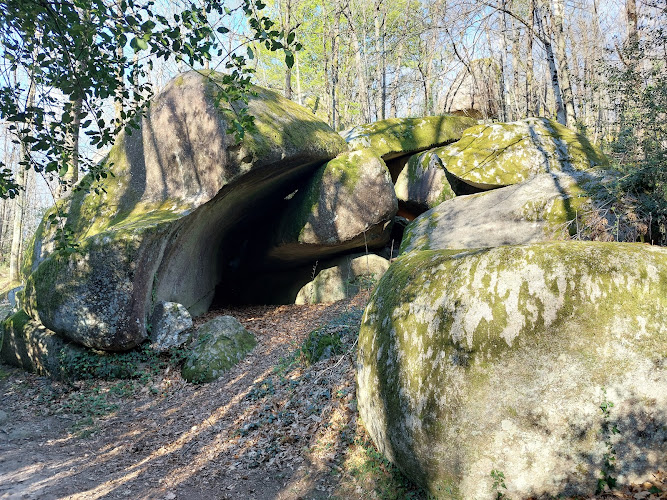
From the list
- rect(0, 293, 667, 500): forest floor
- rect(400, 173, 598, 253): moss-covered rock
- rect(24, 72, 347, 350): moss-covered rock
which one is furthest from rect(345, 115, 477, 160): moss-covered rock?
rect(0, 293, 667, 500): forest floor

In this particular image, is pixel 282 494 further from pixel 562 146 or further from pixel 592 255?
pixel 562 146

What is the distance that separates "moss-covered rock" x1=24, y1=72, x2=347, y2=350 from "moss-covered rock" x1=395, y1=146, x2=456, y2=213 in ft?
8.04

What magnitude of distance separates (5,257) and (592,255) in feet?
115

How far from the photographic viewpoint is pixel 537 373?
12.3ft

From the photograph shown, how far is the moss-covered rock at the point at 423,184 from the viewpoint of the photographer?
39.2 feet

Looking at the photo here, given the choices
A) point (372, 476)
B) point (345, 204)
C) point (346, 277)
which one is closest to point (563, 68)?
point (345, 204)

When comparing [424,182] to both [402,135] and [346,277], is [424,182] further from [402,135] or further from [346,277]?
[346,277]

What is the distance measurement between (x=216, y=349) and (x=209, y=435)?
7.55 feet

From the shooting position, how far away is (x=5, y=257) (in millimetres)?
29859

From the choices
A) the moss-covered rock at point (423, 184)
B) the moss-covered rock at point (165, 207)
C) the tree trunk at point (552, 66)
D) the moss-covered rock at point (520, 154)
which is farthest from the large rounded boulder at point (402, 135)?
the tree trunk at point (552, 66)

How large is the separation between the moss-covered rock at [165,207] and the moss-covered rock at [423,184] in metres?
2.45

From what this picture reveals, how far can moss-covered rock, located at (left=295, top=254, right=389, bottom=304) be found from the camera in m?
11.6

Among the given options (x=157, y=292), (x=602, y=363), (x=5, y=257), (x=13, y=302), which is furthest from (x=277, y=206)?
(x=5, y=257)

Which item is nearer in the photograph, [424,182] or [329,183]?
[329,183]
